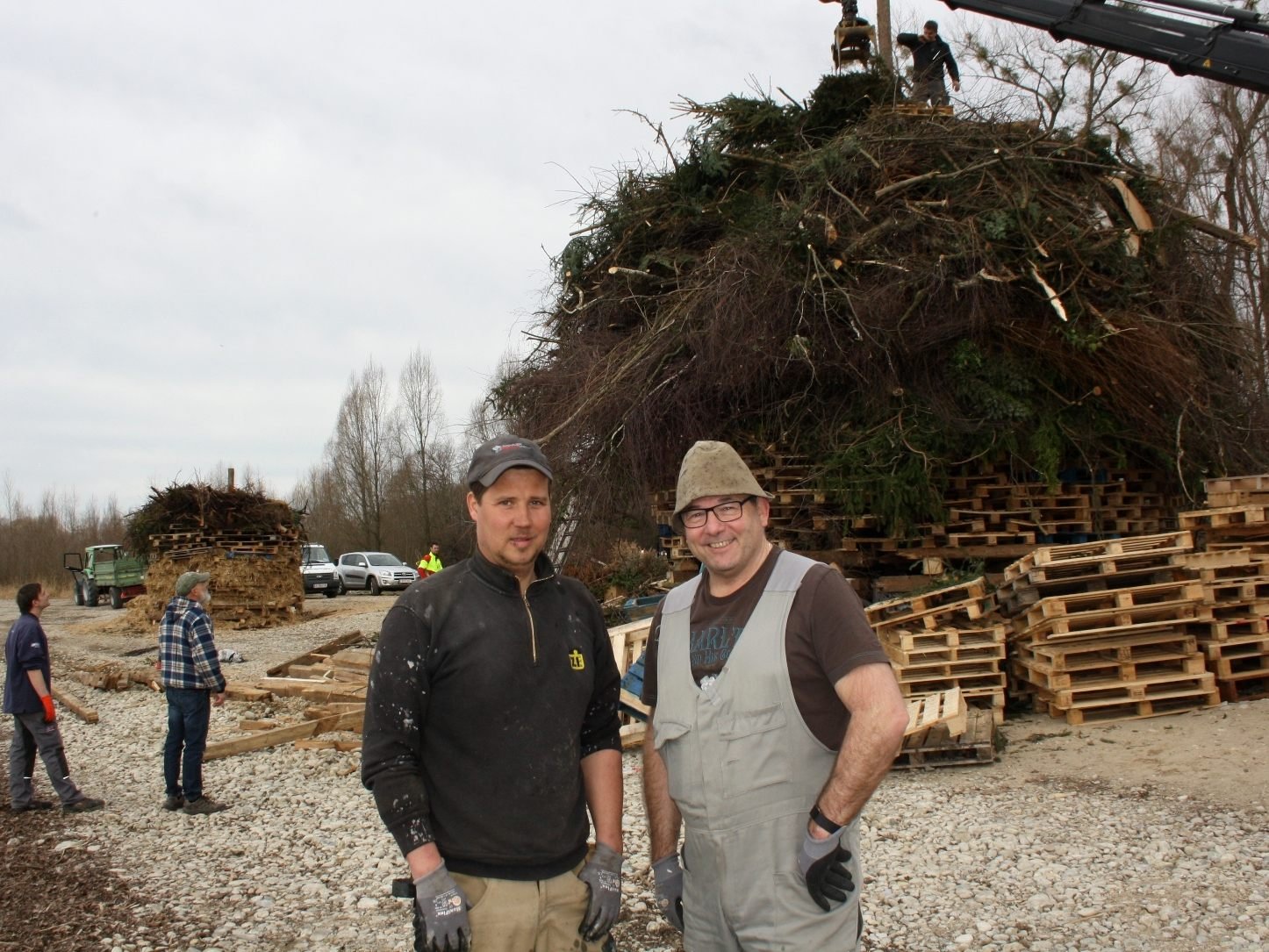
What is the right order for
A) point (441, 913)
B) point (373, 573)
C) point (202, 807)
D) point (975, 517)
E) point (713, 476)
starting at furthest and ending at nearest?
1. point (373, 573)
2. point (975, 517)
3. point (202, 807)
4. point (713, 476)
5. point (441, 913)

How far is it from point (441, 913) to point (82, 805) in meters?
6.55

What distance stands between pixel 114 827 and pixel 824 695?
6.57 m

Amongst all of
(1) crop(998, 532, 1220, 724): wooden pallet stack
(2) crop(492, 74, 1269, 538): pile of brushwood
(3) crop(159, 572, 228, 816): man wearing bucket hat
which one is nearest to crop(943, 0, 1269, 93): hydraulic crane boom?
(2) crop(492, 74, 1269, 538): pile of brushwood

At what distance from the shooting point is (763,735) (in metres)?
2.53

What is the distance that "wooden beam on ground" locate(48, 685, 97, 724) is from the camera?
11398mm

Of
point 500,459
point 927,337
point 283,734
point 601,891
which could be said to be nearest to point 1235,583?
point 927,337

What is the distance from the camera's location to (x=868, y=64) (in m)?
13.7

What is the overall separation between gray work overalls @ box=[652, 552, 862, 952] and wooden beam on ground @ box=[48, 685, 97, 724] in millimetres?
10989

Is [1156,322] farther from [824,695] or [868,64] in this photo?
[824,695]

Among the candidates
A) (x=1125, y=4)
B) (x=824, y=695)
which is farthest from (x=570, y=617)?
(x=1125, y=4)

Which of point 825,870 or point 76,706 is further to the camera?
point 76,706

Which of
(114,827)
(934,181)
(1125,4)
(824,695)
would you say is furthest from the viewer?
(1125,4)

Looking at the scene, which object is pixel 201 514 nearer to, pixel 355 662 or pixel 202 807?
pixel 355 662

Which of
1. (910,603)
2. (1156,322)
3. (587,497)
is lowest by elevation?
(910,603)
